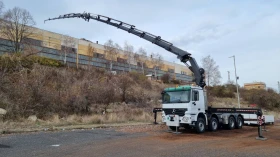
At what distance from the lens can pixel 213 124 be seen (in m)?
16.4

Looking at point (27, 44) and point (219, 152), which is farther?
point (27, 44)

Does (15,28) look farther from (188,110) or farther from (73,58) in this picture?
(188,110)

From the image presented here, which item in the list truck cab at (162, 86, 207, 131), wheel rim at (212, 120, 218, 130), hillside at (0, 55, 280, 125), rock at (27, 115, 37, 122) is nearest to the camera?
truck cab at (162, 86, 207, 131)

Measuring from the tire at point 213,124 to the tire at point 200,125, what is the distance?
0.87 m

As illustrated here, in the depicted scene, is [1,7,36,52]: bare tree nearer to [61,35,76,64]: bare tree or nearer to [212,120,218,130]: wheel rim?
[61,35,76,64]: bare tree

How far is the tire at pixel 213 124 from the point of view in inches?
637

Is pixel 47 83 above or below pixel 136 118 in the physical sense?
above

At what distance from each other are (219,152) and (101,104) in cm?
2143

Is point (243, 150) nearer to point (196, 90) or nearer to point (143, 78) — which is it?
point (196, 90)

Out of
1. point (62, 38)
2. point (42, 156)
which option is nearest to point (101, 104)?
point (42, 156)

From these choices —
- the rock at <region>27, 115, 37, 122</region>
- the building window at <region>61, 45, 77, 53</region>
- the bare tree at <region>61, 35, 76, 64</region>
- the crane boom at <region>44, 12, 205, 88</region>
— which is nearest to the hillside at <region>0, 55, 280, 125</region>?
the rock at <region>27, 115, 37, 122</region>

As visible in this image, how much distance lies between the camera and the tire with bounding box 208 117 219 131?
16188mm

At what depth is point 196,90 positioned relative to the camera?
15.3 m

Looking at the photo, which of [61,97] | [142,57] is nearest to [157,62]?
[142,57]
